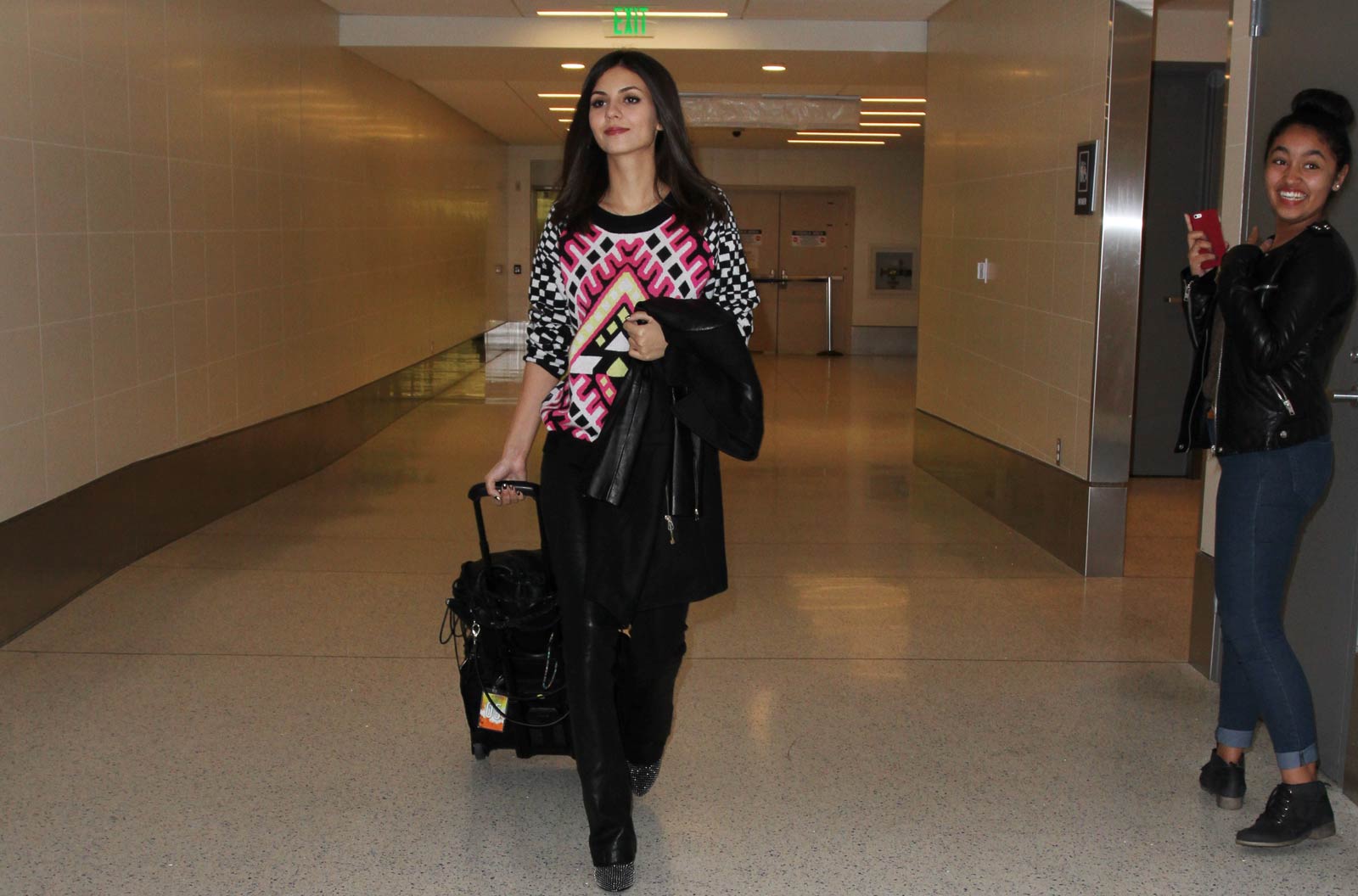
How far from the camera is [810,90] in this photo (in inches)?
414

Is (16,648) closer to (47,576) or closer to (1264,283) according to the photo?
(47,576)

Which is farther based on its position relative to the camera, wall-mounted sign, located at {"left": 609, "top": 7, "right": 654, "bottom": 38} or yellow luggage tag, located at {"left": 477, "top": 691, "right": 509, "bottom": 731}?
wall-mounted sign, located at {"left": 609, "top": 7, "right": 654, "bottom": 38}

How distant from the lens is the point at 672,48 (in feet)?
26.6

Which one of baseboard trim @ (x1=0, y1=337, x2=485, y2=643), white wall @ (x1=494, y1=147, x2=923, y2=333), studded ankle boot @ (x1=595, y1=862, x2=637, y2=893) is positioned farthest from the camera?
white wall @ (x1=494, y1=147, x2=923, y2=333)

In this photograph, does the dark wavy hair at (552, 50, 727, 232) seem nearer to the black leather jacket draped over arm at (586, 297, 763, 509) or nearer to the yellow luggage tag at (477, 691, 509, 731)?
the black leather jacket draped over arm at (586, 297, 763, 509)

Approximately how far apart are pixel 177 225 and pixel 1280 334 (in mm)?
4463

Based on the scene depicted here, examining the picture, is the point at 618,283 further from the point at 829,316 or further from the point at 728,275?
the point at 829,316

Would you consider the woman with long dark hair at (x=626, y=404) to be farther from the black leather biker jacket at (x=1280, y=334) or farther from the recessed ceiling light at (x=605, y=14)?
the recessed ceiling light at (x=605, y=14)

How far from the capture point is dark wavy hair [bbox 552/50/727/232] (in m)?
2.60

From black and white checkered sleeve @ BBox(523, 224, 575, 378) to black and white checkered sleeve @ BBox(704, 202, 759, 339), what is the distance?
302 millimetres

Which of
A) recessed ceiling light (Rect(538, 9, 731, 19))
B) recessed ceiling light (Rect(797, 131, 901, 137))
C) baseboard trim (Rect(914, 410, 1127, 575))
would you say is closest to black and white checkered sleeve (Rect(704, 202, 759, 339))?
baseboard trim (Rect(914, 410, 1127, 575))

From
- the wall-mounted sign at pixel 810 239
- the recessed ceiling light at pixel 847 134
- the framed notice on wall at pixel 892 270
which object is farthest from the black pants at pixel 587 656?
the wall-mounted sign at pixel 810 239

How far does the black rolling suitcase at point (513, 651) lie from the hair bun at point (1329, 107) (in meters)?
1.82

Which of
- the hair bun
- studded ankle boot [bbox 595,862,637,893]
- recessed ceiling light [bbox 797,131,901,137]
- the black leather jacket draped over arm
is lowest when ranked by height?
studded ankle boot [bbox 595,862,637,893]
